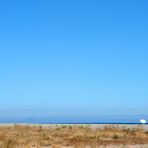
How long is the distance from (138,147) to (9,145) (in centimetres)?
916

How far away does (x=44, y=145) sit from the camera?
3106cm

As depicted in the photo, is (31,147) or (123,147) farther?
(123,147)

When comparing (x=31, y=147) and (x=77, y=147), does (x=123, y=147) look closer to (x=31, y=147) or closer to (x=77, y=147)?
(x=77, y=147)

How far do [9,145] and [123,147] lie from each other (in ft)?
25.1

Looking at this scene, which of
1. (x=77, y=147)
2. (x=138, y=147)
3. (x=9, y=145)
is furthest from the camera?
(x=138, y=147)

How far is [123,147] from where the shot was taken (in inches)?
1180

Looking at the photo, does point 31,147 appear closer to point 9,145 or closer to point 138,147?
point 9,145

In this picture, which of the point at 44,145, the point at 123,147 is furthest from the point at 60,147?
the point at 123,147

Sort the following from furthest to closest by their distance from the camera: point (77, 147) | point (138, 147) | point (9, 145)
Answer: point (138, 147)
point (77, 147)
point (9, 145)

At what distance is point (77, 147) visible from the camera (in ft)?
93.7

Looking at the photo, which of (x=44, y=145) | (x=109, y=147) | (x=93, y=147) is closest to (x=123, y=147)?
(x=109, y=147)

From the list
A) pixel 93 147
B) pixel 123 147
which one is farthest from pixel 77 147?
pixel 123 147

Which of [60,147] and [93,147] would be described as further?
[60,147]

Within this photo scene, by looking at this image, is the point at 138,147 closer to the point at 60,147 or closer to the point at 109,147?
the point at 109,147
